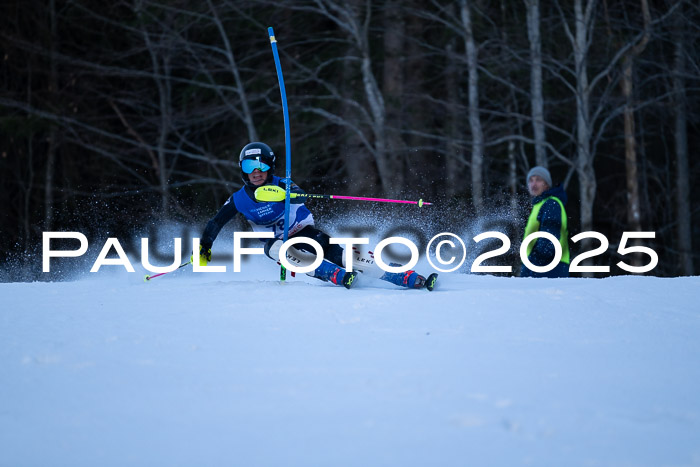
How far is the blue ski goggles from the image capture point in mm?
6699

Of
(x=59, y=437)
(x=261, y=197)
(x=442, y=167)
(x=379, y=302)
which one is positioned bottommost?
(x=59, y=437)

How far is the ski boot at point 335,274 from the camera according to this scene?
6.46m

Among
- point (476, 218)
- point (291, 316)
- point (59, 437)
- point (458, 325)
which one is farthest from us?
point (476, 218)

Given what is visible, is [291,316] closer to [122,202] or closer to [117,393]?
[117,393]

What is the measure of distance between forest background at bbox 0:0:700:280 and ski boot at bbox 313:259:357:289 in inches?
243

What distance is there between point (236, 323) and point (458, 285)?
2542 mm

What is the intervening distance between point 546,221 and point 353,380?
3.95m

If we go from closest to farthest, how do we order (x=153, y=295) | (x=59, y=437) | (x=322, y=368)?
1. (x=59, y=437)
2. (x=322, y=368)
3. (x=153, y=295)

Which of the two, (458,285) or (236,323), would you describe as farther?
(458,285)

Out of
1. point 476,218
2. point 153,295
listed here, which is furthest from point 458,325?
point 476,218

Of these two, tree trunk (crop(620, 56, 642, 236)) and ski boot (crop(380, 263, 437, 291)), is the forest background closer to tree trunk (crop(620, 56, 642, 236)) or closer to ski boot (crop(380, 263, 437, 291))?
tree trunk (crop(620, 56, 642, 236))

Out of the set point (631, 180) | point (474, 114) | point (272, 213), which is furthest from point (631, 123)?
point (272, 213)

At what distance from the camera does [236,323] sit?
4949 millimetres

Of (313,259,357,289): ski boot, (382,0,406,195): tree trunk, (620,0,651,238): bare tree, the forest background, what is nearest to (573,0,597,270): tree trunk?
the forest background
